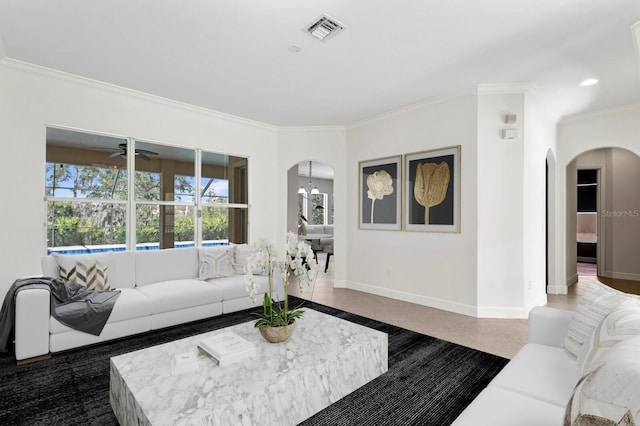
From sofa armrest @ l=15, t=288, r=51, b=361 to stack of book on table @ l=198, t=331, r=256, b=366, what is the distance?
169 centimetres

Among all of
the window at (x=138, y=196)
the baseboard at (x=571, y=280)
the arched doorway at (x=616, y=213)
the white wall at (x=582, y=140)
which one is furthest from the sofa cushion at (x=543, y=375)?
the arched doorway at (x=616, y=213)

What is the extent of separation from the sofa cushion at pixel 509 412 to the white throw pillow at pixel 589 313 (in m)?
0.54

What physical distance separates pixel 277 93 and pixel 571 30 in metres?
3.16

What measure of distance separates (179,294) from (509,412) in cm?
325

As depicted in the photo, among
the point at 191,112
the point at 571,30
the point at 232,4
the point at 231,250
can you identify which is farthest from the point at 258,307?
the point at 571,30

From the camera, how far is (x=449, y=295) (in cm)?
435

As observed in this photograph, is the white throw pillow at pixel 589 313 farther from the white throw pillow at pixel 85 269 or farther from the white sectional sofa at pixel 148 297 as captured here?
the white throw pillow at pixel 85 269

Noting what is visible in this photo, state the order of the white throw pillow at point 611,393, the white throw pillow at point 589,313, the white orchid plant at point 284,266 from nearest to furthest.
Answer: the white throw pillow at point 611,393 → the white throw pillow at point 589,313 → the white orchid plant at point 284,266

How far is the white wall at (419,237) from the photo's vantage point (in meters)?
4.19

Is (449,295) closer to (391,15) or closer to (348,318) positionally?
(348,318)

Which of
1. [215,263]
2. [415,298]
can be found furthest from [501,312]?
[215,263]

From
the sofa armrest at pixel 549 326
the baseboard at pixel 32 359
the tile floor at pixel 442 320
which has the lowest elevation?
the tile floor at pixel 442 320

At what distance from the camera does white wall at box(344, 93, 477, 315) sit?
13.7ft

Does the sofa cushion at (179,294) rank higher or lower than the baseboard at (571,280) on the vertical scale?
higher
